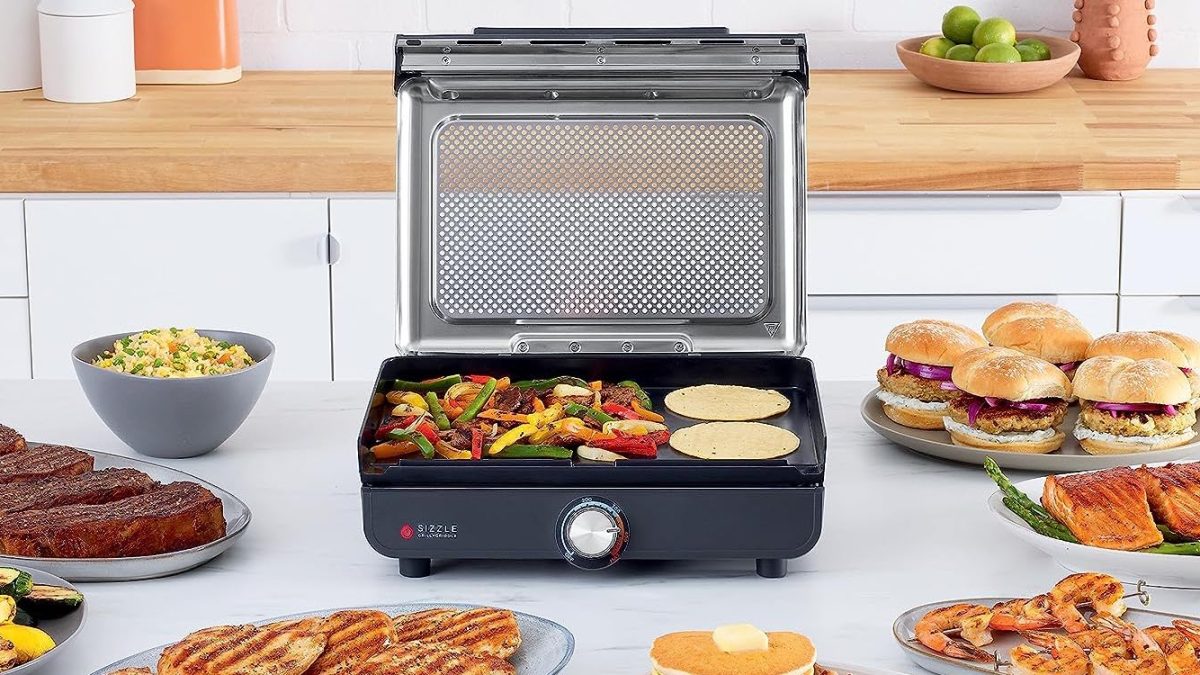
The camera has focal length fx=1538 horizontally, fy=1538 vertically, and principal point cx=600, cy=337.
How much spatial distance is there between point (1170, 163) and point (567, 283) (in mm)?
1500

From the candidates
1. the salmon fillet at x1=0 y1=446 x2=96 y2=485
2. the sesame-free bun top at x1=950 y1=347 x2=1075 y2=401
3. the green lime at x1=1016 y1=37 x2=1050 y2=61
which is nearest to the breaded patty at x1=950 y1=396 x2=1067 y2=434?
the sesame-free bun top at x1=950 y1=347 x2=1075 y2=401

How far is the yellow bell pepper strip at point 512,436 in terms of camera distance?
141 cm

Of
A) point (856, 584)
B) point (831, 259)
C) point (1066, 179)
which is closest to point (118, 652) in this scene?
point (856, 584)

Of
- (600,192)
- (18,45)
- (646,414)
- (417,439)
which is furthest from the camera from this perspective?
(18,45)

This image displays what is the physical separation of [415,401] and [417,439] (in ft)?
0.39

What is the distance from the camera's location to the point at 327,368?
2891mm

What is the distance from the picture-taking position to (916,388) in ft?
5.55

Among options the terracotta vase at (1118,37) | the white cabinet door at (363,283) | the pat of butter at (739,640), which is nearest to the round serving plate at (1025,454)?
the pat of butter at (739,640)

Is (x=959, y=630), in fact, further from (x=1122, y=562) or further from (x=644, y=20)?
(x=644, y=20)

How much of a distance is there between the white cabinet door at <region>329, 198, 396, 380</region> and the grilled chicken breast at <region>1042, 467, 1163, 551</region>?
5.33ft

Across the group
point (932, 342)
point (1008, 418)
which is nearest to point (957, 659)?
point (1008, 418)

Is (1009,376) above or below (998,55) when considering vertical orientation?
below

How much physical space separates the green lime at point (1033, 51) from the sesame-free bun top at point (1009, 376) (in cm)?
175

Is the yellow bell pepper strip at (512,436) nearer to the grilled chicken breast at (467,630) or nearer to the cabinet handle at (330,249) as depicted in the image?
the grilled chicken breast at (467,630)
